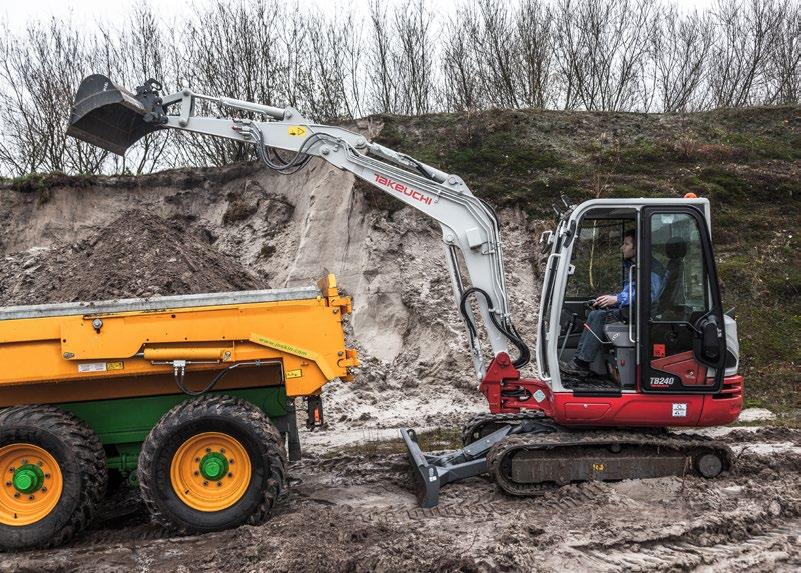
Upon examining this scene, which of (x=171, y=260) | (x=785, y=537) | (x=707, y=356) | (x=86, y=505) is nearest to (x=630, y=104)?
(x=171, y=260)

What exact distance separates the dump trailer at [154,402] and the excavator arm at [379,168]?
1.41m

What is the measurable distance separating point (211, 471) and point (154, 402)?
0.81 meters

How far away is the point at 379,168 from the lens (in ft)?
21.1

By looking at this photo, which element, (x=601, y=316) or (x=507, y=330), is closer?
(x=601, y=316)

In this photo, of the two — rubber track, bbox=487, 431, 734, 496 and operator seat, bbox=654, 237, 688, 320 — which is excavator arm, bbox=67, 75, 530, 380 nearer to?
rubber track, bbox=487, 431, 734, 496

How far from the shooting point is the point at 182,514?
5156 mm

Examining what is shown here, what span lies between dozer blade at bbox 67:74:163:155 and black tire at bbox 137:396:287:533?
9.10 feet

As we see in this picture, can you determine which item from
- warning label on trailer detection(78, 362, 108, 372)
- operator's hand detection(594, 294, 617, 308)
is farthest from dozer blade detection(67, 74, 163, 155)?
operator's hand detection(594, 294, 617, 308)

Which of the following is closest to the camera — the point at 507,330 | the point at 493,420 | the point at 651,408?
the point at 651,408

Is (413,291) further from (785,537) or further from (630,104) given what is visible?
(630,104)

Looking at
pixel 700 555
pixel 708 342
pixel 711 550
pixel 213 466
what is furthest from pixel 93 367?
pixel 708 342

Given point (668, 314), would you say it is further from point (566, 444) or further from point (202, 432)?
point (202, 432)

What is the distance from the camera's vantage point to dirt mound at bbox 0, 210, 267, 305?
421 inches

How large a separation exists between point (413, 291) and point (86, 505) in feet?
23.4
